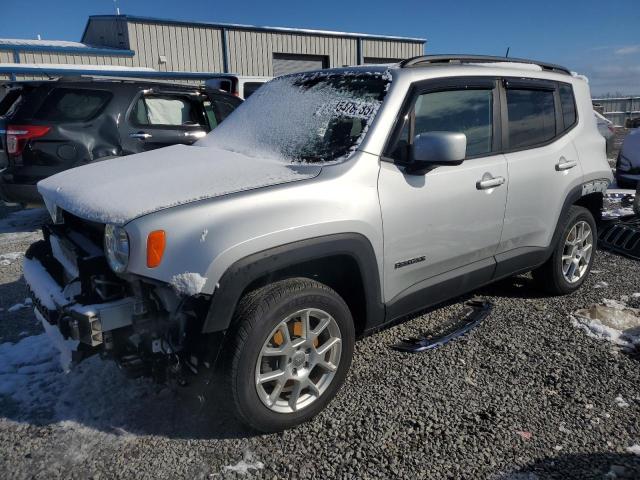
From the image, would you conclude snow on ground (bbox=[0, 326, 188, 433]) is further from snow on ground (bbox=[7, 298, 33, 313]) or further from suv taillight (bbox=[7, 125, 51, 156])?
suv taillight (bbox=[7, 125, 51, 156])

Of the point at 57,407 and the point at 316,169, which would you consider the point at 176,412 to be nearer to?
the point at 57,407

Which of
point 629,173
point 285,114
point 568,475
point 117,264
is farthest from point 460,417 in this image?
point 629,173

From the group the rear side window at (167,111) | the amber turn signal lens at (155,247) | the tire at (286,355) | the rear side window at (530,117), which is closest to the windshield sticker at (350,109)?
the tire at (286,355)

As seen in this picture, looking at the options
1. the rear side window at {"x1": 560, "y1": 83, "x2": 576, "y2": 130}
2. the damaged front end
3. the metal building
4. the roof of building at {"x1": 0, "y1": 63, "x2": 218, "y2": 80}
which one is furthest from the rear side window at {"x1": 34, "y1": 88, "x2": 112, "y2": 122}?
the metal building

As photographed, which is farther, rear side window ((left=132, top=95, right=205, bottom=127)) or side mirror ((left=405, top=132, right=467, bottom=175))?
rear side window ((left=132, top=95, right=205, bottom=127))

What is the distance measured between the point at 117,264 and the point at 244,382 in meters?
0.77

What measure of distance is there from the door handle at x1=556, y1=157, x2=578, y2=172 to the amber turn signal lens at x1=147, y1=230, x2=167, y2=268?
118 inches

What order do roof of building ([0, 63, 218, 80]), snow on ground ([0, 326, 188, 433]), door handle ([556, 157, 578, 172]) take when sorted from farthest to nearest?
1. roof of building ([0, 63, 218, 80])
2. door handle ([556, 157, 578, 172])
3. snow on ground ([0, 326, 188, 433])

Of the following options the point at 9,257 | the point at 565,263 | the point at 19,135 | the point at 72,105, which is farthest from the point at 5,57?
the point at 565,263

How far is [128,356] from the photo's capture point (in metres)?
2.34

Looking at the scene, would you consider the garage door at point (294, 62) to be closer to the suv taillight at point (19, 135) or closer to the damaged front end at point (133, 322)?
the suv taillight at point (19, 135)

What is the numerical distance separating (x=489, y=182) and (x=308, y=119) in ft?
3.97

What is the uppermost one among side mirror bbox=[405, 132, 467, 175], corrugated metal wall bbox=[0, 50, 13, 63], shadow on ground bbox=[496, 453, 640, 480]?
corrugated metal wall bbox=[0, 50, 13, 63]

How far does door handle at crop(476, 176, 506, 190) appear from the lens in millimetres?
3219
